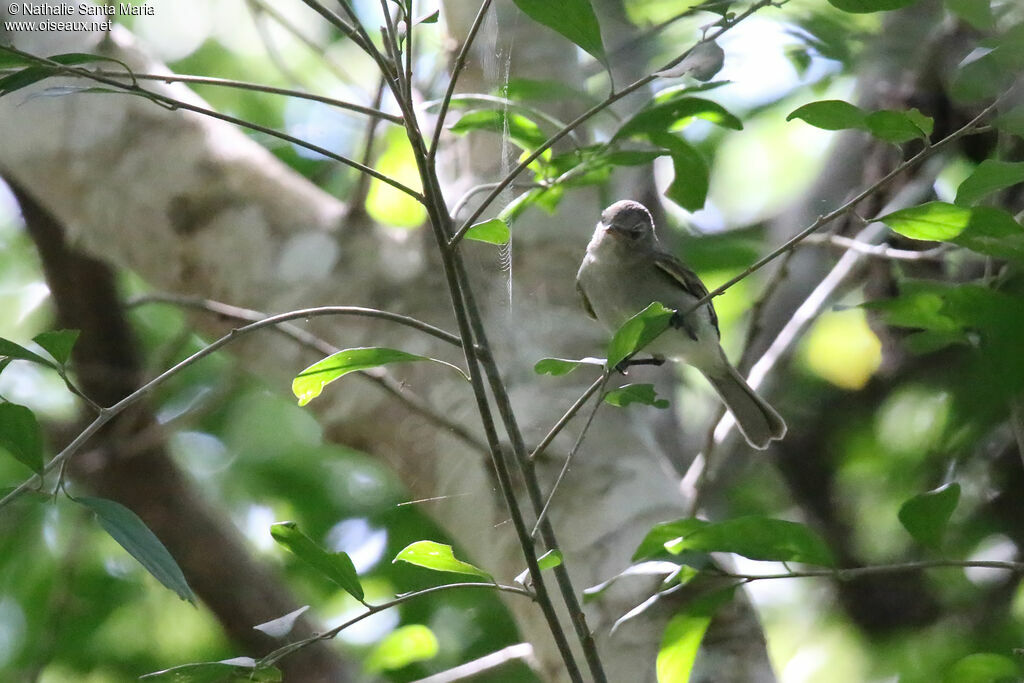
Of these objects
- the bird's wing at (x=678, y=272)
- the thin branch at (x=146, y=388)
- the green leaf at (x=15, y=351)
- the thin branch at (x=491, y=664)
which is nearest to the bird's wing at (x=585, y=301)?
the bird's wing at (x=678, y=272)

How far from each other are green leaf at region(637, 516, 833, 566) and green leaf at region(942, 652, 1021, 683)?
0.34 metres

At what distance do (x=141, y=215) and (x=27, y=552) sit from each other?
178 centimetres

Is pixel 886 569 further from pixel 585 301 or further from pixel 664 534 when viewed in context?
pixel 585 301

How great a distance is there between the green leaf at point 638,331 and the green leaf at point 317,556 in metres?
0.47

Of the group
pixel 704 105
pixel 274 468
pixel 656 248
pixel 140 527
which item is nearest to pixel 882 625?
pixel 656 248

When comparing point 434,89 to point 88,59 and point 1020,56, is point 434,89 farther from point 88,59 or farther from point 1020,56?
point 1020,56

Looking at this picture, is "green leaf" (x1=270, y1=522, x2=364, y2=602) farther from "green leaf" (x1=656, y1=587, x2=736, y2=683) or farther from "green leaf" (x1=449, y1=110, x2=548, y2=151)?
"green leaf" (x1=449, y1=110, x2=548, y2=151)

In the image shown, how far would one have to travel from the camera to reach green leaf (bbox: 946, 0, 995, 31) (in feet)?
5.74

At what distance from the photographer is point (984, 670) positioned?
61.4 inches

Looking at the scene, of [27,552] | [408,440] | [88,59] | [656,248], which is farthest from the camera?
[27,552]

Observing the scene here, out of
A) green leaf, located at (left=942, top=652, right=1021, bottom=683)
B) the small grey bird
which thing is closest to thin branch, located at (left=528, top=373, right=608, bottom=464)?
green leaf, located at (left=942, top=652, right=1021, bottom=683)

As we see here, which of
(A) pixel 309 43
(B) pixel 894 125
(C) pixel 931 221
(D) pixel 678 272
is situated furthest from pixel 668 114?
(A) pixel 309 43

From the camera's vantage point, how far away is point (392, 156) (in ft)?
12.7

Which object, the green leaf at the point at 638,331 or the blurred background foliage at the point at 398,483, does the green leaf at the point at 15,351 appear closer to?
the green leaf at the point at 638,331
